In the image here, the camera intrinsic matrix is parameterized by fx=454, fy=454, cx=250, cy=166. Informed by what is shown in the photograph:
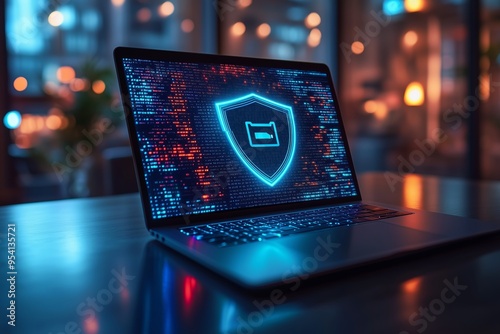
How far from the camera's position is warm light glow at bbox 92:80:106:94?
404 centimetres

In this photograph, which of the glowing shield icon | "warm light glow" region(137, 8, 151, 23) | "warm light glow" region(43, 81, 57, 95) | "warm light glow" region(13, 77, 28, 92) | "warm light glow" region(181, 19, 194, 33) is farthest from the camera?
"warm light glow" region(181, 19, 194, 33)

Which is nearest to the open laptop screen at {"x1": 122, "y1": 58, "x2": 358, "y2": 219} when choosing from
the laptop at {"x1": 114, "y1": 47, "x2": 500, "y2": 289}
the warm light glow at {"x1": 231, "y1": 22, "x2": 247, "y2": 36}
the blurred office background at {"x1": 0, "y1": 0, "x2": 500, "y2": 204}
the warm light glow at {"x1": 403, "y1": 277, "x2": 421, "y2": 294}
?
the laptop at {"x1": 114, "y1": 47, "x2": 500, "y2": 289}

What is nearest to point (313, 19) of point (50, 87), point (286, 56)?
point (286, 56)

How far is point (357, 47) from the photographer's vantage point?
14.6 feet

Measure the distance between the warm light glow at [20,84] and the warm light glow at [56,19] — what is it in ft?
1.80

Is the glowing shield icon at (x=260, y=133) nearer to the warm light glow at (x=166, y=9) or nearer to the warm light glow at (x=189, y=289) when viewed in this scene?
the warm light glow at (x=189, y=289)

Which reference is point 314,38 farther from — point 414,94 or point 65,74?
point 65,74

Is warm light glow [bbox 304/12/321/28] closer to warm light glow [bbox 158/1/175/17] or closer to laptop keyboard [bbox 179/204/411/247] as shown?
warm light glow [bbox 158/1/175/17]

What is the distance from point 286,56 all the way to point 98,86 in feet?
6.03

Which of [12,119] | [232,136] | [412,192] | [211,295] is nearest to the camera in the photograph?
[211,295]

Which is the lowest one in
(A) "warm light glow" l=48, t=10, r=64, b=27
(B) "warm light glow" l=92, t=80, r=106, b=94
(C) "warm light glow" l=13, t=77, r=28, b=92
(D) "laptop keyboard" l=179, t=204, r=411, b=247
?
(D) "laptop keyboard" l=179, t=204, r=411, b=247

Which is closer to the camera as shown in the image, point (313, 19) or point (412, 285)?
point (412, 285)

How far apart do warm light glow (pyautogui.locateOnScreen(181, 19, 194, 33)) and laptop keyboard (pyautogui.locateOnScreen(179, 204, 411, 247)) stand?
3.99 metres

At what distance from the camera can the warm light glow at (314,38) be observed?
4590 millimetres
